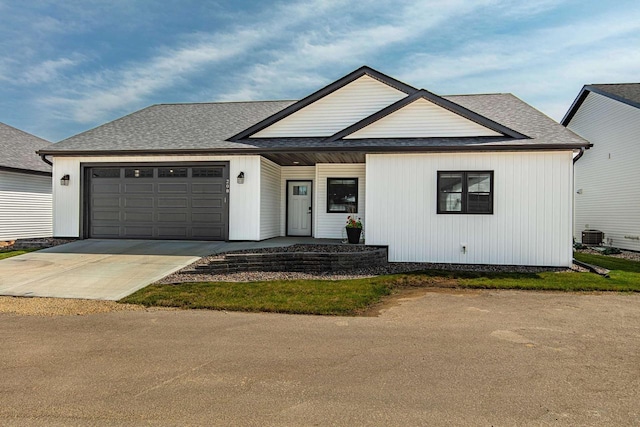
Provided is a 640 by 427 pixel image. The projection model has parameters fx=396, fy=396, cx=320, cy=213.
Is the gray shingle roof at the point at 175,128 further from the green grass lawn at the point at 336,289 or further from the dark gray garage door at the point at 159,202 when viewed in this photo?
the green grass lawn at the point at 336,289

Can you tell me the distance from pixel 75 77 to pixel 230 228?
16193mm

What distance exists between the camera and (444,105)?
39.4 ft

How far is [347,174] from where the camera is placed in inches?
585

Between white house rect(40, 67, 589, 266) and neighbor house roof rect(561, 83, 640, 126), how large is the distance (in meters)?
5.10

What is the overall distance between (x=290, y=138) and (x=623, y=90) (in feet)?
51.2

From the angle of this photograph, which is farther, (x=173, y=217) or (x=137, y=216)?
(x=137, y=216)

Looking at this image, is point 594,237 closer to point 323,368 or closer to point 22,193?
point 323,368

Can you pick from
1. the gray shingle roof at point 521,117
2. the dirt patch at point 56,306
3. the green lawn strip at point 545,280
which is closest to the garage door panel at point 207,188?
the dirt patch at point 56,306

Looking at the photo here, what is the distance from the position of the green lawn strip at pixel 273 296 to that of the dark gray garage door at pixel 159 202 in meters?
4.91

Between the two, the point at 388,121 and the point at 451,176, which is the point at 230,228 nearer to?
the point at 388,121

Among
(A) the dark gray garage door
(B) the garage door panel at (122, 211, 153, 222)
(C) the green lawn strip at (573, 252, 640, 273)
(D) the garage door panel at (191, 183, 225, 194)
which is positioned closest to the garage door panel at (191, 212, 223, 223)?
(A) the dark gray garage door

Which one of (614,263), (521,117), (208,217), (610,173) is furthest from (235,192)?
(610,173)

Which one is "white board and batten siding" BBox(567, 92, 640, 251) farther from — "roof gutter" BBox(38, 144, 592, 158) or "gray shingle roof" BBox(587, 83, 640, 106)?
"roof gutter" BBox(38, 144, 592, 158)

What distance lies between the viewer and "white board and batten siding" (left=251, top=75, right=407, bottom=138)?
529 inches
